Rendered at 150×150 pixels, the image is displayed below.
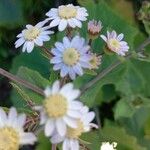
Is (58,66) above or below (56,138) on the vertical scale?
above

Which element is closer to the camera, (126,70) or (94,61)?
(94,61)

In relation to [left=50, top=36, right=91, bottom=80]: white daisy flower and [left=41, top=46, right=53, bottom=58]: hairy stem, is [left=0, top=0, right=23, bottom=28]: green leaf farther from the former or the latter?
[left=50, top=36, right=91, bottom=80]: white daisy flower

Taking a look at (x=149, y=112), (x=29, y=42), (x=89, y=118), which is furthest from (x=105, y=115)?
(x=89, y=118)

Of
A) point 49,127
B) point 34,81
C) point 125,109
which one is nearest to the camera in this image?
point 49,127

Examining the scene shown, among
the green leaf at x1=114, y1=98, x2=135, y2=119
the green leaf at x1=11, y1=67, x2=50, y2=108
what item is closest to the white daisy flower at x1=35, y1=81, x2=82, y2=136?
the green leaf at x1=11, y1=67, x2=50, y2=108

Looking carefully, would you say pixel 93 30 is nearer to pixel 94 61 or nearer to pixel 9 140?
pixel 94 61

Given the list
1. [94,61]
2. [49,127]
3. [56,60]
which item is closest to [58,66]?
[56,60]
